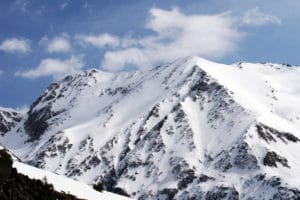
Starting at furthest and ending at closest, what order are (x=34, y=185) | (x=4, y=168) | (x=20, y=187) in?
(x=34, y=185)
(x=20, y=187)
(x=4, y=168)

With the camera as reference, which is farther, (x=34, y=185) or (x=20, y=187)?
(x=34, y=185)

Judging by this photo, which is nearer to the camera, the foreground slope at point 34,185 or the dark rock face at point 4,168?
the dark rock face at point 4,168

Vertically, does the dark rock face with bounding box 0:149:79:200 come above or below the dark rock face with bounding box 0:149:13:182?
below

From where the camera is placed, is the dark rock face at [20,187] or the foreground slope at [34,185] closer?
the dark rock face at [20,187]

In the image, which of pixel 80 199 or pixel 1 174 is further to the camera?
pixel 80 199

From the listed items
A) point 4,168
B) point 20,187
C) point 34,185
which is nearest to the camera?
point 4,168

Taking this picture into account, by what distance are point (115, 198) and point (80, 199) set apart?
7.63m

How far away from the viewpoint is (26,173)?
37.4m

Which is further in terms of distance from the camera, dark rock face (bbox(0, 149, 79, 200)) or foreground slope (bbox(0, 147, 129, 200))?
foreground slope (bbox(0, 147, 129, 200))

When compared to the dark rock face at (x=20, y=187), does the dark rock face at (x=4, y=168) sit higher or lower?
higher

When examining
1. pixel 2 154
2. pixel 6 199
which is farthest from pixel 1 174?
pixel 2 154

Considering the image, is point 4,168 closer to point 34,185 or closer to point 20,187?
point 20,187

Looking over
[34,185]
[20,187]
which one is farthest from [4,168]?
[34,185]

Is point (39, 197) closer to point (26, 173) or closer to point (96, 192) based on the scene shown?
point (26, 173)
